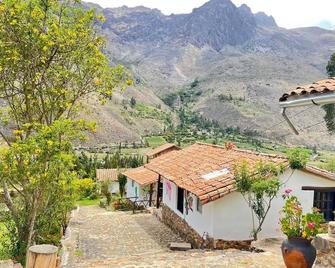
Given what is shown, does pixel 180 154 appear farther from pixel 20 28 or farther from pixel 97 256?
pixel 20 28

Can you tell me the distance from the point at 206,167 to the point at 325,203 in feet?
16.6

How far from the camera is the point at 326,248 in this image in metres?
7.85

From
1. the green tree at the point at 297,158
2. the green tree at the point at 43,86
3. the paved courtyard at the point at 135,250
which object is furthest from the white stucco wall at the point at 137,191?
the green tree at the point at 297,158

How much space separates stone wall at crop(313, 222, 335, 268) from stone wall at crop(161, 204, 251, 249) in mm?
6315

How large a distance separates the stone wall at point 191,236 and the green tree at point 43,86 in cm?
537

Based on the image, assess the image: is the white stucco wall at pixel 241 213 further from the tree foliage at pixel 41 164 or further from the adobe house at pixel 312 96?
the adobe house at pixel 312 96

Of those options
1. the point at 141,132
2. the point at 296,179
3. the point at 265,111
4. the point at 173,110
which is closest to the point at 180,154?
the point at 296,179

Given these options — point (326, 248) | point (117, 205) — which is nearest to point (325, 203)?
point (326, 248)

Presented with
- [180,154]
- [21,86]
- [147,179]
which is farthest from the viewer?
[147,179]

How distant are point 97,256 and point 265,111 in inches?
4705

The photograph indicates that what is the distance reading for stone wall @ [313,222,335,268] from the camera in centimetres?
771

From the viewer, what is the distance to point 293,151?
567 inches

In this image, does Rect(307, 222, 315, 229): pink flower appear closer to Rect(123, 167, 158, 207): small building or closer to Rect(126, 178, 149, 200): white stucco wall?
Rect(123, 167, 158, 207): small building

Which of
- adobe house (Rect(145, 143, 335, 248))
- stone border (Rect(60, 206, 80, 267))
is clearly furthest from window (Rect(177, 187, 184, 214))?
stone border (Rect(60, 206, 80, 267))
